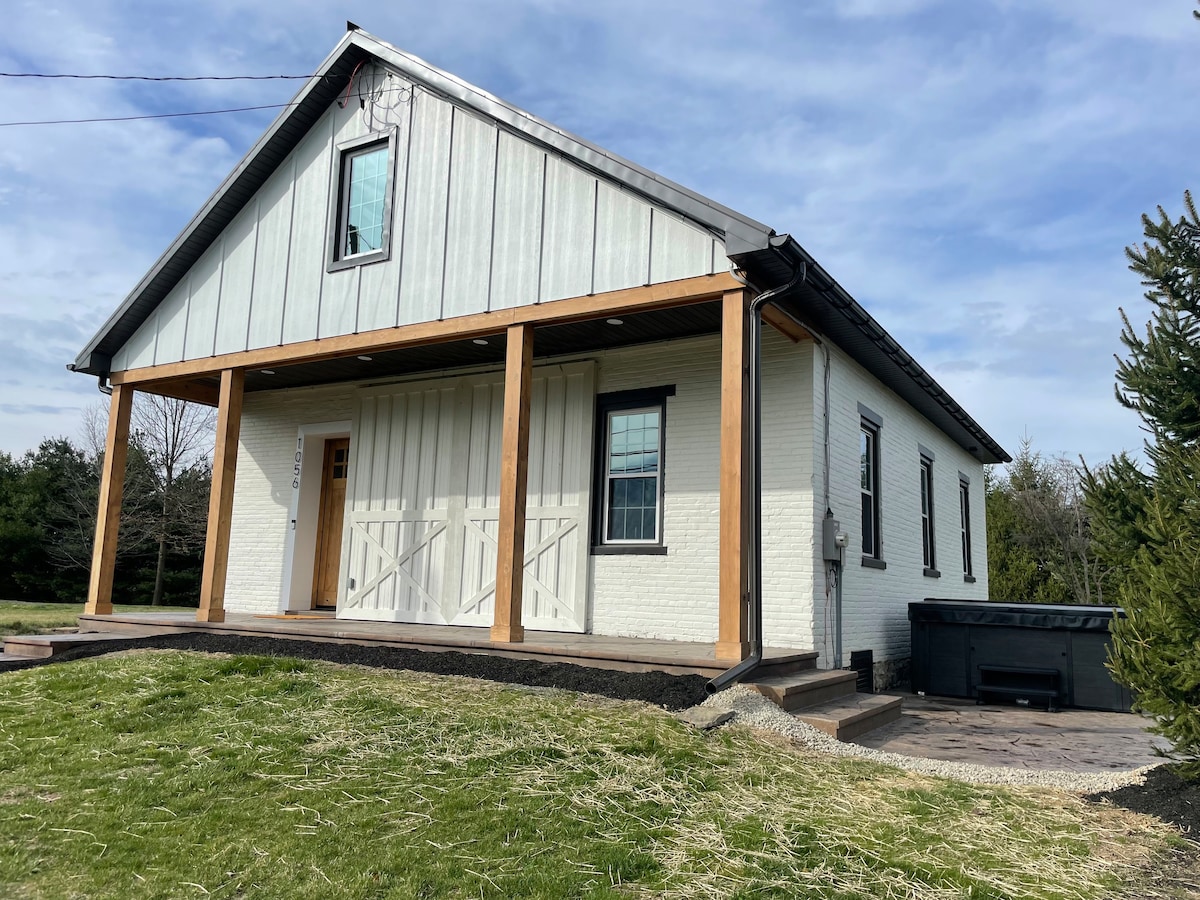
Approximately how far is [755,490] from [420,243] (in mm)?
4490

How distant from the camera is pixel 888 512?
33.5ft

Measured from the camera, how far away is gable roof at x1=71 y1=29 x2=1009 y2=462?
6.71m

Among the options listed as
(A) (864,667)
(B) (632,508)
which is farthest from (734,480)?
(A) (864,667)

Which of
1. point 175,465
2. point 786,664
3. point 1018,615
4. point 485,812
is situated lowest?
point 485,812

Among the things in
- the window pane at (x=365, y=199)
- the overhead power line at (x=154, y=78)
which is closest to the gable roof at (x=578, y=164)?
the overhead power line at (x=154, y=78)

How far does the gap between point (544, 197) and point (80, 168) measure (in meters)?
6.61

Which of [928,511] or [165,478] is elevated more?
[165,478]

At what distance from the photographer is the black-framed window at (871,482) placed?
9.66 meters

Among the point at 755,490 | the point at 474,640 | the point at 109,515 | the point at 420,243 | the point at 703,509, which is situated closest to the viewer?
the point at 755,490

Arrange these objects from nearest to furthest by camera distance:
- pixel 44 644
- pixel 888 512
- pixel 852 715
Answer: pixel 852 715 → pixel 44 644 → pixel 888 512

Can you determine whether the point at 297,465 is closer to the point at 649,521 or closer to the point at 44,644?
the point at 44,644

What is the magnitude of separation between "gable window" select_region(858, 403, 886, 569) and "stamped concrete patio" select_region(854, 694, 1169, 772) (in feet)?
5.94

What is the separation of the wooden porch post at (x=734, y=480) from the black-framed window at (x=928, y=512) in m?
6.36

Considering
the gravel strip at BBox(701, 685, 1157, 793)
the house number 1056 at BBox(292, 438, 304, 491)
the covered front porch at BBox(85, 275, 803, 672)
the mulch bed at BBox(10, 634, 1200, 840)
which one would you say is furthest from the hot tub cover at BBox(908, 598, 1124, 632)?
the house number 1056 at BBox(292, 438, 304, 491)
